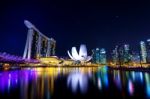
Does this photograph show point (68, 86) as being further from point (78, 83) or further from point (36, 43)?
point (36, 43)

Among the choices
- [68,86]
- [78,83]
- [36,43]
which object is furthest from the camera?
[36,43]

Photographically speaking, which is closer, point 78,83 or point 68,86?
point 68,86

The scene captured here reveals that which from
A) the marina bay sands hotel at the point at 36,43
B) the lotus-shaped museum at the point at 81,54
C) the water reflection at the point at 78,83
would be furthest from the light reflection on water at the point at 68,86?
the lotus-shaped museum at the point at 81,54

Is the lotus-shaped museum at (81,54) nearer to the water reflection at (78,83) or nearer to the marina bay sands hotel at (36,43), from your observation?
the marina bay sands hotel at (36,43)

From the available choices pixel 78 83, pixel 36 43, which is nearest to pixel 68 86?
pixel 78 83

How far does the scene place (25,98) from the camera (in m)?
11.3

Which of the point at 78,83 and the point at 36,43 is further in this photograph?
the point at 36,43

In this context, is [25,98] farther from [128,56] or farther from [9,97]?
[128,56]

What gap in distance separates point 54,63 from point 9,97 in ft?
383

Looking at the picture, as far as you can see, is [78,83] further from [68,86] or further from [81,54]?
[81,54]

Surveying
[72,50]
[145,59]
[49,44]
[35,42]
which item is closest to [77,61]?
[72,50]

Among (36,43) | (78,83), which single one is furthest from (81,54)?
(78,83)

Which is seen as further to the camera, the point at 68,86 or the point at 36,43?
the point at 36,43

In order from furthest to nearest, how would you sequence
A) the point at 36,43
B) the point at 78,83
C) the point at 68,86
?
the point at 36,43 → the point at 78,83 → the point at 68,86
